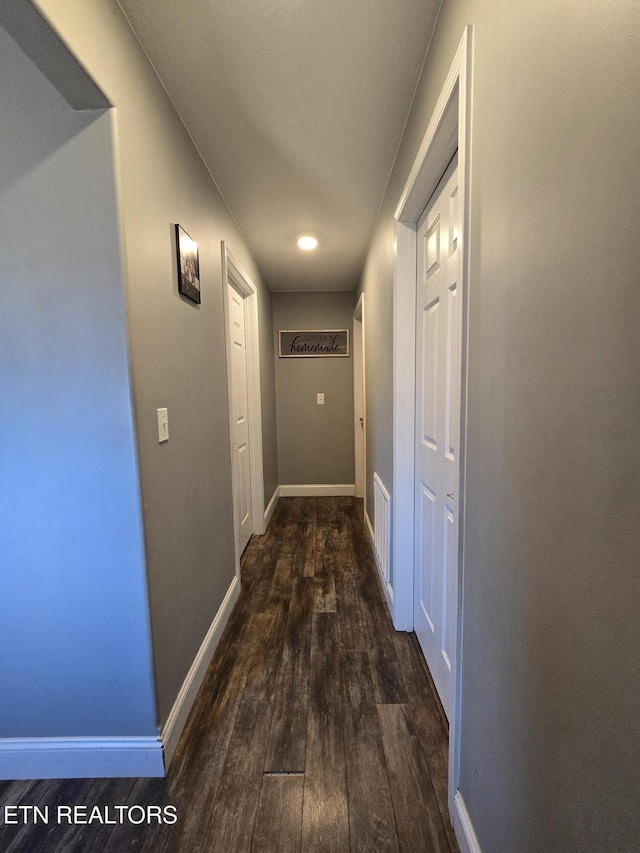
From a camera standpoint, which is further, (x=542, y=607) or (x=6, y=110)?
(x=6, y=110)

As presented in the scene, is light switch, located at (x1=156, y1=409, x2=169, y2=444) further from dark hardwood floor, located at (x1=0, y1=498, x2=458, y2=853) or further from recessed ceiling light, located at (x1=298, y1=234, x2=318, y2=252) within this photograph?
recessed ceiling light, located at (x1=298, y1=234, x2=318, y2=252)

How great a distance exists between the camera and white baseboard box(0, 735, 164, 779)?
46.6 inches

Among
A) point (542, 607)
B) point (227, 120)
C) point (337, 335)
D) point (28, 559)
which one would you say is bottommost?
point (28, 559)

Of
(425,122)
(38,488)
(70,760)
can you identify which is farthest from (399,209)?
(70,760)

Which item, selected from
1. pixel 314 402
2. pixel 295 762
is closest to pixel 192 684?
pixel 295 762

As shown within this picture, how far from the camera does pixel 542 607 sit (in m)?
0.62

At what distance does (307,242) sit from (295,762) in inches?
117

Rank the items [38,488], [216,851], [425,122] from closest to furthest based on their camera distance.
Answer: [216,851] → [38,488] → [425,122]

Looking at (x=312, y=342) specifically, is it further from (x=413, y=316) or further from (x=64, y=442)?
(x=64, y=442)

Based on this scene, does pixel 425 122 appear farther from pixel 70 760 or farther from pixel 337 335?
pixel 337 335

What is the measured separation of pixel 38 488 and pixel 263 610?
142cm

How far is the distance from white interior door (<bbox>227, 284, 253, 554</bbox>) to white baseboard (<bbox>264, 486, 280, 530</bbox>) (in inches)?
10.8

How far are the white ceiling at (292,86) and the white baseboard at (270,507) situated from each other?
2543 millimetres

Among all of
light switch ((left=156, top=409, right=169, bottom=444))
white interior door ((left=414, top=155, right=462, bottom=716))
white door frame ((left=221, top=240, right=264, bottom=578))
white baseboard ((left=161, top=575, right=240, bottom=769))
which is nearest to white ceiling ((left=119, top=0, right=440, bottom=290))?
white interior door ((left=414, top=155, right=462, bottom=716))
